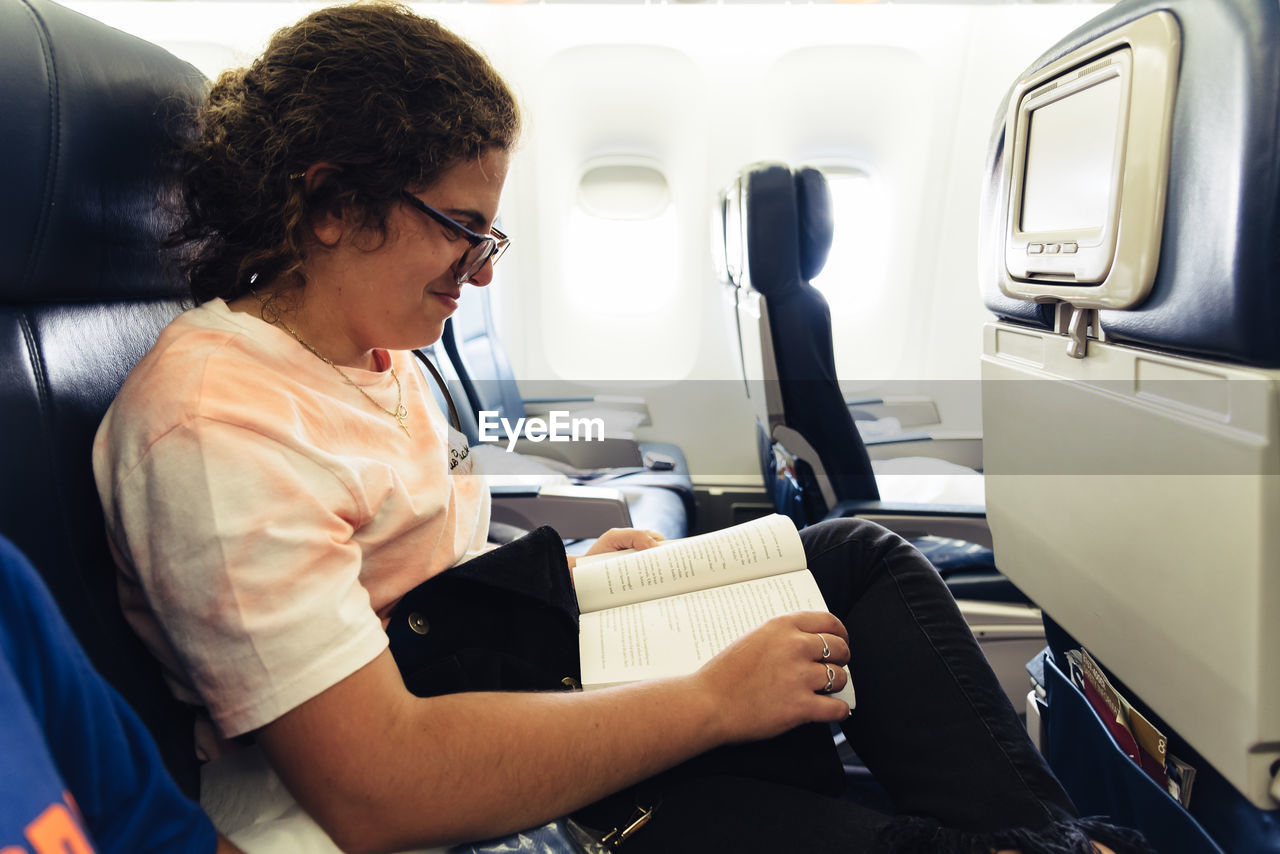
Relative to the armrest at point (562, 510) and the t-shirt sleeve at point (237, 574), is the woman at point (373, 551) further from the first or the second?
the armrest at point (562, 510)

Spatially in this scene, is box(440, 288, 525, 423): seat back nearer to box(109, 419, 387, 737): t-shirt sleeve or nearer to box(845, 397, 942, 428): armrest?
box(845, 397, 942, 428): armrest

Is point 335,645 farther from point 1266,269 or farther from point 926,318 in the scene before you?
point 926,318

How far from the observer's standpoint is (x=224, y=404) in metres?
0.75

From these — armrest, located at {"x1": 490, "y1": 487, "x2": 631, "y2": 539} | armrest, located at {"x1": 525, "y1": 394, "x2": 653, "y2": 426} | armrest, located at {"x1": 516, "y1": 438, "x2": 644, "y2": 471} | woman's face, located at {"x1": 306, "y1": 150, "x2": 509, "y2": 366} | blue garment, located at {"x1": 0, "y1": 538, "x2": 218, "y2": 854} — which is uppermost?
woman's face, located at {"x1": 306, "y1": 150, "x2": 509, "y2": 366}

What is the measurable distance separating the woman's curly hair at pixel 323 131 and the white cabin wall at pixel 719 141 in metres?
2.62

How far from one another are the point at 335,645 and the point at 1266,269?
826mm

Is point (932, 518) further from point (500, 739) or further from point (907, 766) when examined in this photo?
point (500, 739)

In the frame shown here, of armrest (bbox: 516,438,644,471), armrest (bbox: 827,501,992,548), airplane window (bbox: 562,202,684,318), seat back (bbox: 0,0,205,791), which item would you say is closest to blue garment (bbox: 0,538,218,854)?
seat back (bbox: 0,0,205,791)

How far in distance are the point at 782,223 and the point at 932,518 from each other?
2.67 ft

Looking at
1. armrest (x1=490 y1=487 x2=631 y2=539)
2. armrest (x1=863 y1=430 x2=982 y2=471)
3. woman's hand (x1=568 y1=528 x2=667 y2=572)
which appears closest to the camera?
woman's hand (x1=568 y1=528 x2=667 y2=572)

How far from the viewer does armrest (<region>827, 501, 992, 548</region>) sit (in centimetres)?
188

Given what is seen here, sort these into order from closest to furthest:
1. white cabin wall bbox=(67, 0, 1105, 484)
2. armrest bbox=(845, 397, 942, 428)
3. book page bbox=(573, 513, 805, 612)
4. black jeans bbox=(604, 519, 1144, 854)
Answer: black jeans bbox=(604, 519, 1144, 854) < book page bbox=(573, 513, 805, 612) < white cabin wall bbox=(67, 0, 1105, 484) < armrest bbox=(845, 397, 942, 428)

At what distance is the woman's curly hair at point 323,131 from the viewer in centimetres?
89

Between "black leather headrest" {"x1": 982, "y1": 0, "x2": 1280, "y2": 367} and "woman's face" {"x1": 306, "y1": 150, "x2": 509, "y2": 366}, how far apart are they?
0.71 meters
